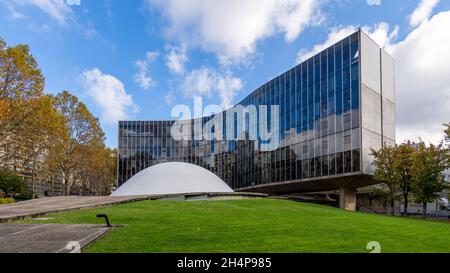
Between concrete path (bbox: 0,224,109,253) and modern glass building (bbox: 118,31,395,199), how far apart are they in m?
28.8

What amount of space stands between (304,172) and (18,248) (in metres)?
34.7

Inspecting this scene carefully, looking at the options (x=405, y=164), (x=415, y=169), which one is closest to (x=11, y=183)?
(x=405, y=164)

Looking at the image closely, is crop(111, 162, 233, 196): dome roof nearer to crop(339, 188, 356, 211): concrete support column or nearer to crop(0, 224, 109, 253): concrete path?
crop(339, 188, 356, 211): concrete support column

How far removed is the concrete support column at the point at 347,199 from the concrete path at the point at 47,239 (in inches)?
1279

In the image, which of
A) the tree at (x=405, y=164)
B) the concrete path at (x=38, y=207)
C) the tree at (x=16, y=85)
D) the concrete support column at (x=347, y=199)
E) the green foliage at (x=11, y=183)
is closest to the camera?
the concrete path at (x=38, y=207)

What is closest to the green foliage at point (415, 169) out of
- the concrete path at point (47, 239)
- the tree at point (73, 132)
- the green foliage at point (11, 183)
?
the concrete path at point (47, 239)

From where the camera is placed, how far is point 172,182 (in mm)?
29969

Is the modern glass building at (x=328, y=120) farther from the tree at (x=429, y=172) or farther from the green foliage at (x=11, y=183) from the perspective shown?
the green foliage at (x=11, y=183)

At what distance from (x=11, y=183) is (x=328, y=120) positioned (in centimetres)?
3647

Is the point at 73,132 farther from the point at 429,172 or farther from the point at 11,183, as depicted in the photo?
the point at 429,172

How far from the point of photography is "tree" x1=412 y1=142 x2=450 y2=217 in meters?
27.2

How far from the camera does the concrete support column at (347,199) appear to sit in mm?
36469
